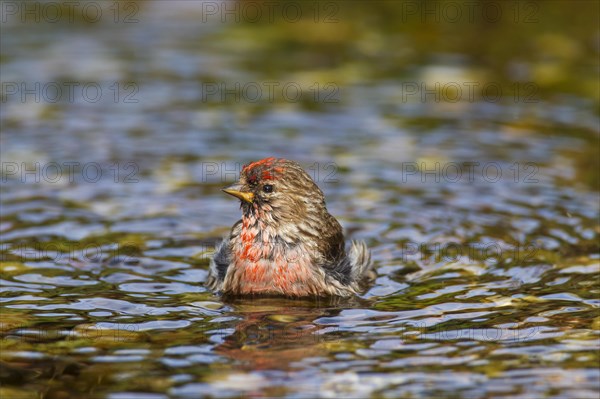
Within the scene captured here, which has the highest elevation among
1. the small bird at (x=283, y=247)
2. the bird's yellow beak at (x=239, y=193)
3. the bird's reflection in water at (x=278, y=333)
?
the bird's yellow beak at (x=239, y=193)

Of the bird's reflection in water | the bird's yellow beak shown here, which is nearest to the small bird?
the bird's yellow beak

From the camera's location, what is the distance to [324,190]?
11.6 m

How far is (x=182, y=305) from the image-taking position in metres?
8.19

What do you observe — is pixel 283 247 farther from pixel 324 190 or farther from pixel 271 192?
pixel 324 190

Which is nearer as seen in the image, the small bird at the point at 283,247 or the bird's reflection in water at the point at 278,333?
the bird's reflection in water at the point at 278,333

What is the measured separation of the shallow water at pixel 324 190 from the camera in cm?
685

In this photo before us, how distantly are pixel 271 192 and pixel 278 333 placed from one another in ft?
5.47

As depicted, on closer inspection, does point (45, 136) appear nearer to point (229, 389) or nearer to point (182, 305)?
point (182, 305)

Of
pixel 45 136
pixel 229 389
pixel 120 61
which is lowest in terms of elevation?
pixel 229 389

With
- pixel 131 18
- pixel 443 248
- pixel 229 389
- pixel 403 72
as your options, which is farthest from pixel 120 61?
pixel 229 389

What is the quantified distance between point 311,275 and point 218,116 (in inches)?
242

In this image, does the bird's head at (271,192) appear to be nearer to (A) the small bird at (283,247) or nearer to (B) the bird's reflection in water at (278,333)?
(A) the small bird at (283,247)

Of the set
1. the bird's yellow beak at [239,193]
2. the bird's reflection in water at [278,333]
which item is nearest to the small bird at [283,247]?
the bird's yellow beak at [239,193]

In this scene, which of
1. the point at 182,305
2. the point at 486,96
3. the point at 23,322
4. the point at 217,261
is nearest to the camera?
the point at 23,322
